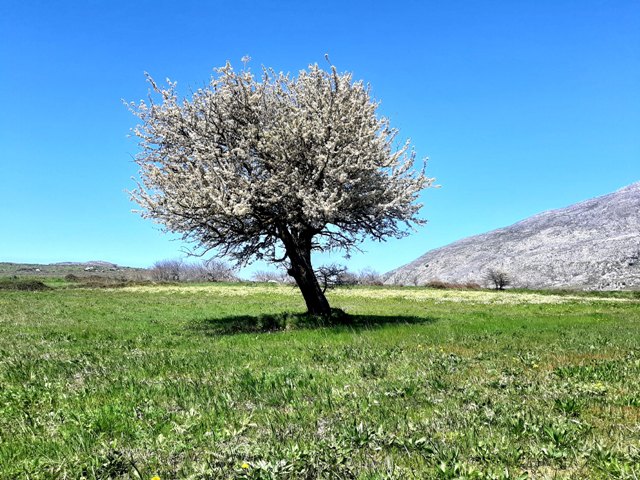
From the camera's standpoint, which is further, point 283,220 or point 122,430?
point 283,220

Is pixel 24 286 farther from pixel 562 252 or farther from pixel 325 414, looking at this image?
pixel 562 252

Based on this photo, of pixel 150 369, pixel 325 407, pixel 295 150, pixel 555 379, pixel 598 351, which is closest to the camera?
pixel 325 407

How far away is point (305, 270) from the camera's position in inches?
1001

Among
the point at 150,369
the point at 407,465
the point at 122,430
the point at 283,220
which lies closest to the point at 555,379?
the point at 407,465

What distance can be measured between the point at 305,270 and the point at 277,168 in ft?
19.3

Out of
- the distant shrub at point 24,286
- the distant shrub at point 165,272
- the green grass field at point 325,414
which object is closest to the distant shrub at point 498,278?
the green grass field at point 325,414

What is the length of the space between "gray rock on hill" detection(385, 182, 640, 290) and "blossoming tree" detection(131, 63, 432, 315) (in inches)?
3035

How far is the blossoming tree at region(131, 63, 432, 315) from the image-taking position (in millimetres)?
22359

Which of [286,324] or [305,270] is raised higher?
[305,270]

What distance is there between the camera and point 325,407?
7203mm

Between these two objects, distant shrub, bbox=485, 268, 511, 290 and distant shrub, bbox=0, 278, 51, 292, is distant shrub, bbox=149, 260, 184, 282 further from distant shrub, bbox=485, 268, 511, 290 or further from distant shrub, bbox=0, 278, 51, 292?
distant shrub, bbox=485, 268, 511, 290

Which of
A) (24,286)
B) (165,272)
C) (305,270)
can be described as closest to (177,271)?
(165,272)

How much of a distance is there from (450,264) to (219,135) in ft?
370

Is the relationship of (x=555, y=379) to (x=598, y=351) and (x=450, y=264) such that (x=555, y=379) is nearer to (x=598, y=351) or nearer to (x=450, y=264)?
(x=598, y=351)
